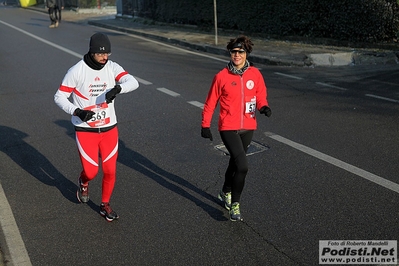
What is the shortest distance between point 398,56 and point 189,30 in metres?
10.2

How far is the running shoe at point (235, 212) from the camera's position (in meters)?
4.98

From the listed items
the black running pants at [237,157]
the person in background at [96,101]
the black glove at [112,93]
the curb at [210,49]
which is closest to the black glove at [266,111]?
the black running pants at [237,157]

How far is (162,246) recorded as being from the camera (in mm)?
4574

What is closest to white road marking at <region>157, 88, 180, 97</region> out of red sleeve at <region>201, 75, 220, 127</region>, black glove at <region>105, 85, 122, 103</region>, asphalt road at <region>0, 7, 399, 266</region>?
asphalt road at <region>0, 7, 399, 266</region>

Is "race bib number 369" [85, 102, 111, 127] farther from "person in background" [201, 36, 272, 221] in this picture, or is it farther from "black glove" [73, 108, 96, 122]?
"person in background" [201, 36, 272, 221]

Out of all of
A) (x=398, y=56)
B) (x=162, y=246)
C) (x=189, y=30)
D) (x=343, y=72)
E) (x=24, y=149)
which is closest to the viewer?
(x=162, y=246)

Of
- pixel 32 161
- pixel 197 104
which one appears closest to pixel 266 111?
pixel 32 161

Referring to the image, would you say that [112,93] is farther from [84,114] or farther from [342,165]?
[342,165]

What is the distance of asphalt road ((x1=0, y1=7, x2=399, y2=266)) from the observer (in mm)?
4586

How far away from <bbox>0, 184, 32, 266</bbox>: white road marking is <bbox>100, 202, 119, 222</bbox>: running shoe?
81cm

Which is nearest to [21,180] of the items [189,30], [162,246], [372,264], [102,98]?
Answer: [102,98]

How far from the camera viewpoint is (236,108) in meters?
4.99

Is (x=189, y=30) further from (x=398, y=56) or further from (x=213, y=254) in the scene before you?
(x=213, y=254)

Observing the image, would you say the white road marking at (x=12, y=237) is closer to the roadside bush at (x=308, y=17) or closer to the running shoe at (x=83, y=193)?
the running shoe at (x=83, y=193)
